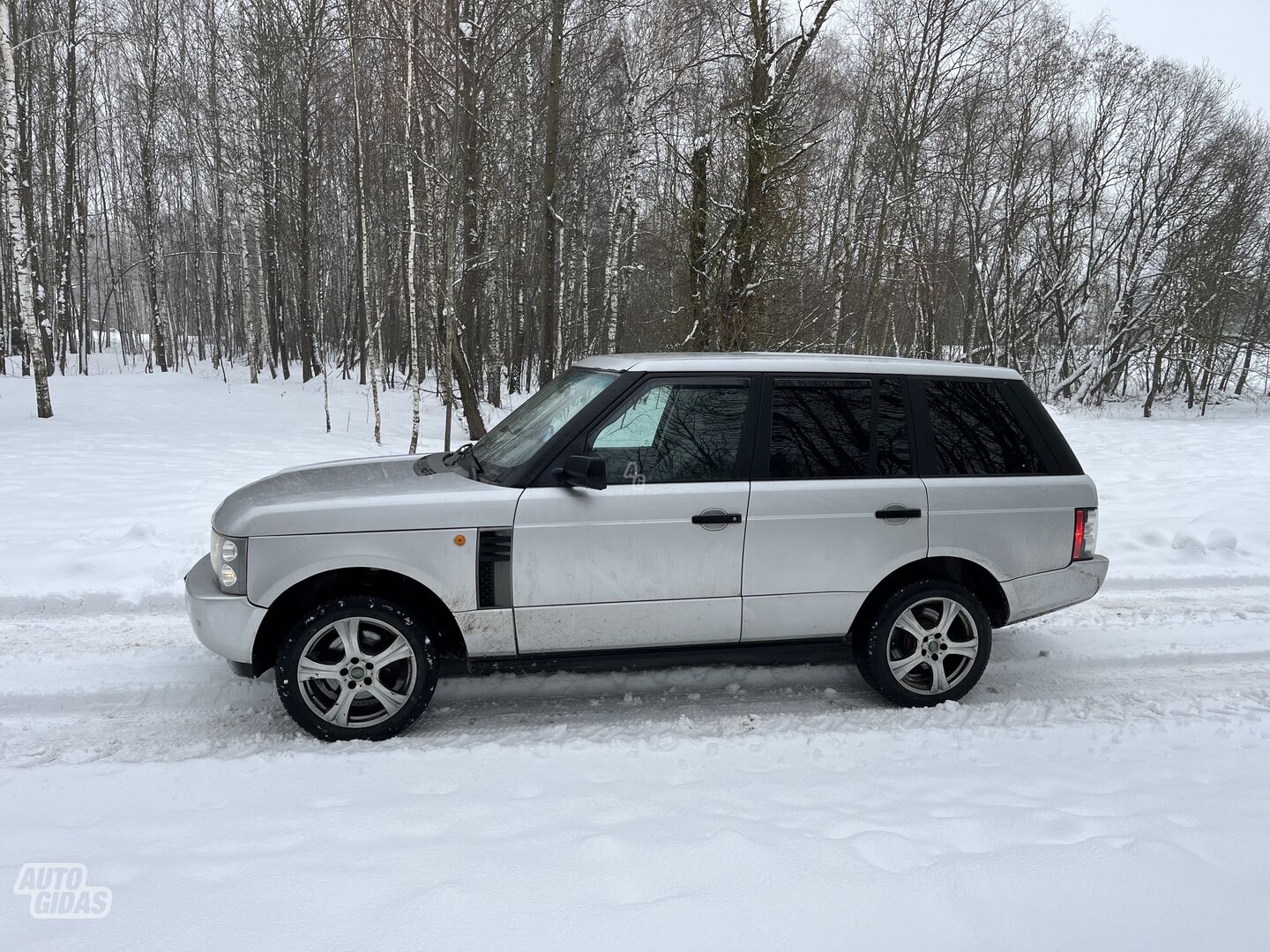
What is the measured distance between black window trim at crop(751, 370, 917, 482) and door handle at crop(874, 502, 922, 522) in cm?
17

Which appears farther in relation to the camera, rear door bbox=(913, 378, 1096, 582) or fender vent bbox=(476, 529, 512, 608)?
rear door bbox=(913, 378, 1096, 582)

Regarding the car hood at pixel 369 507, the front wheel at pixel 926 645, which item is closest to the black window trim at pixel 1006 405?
the front wheel at pixel 926 645

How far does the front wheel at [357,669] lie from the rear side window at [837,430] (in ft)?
6.67

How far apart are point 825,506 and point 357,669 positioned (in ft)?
8.14

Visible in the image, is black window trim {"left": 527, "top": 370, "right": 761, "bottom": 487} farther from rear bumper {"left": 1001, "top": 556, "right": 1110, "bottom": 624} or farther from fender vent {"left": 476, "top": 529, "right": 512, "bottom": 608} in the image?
rear bumper {"left": 1001, "top": 556, "right": 1110, "bottom": 624}

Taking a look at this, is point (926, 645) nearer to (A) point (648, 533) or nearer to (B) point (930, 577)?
(B) point (930, 577)

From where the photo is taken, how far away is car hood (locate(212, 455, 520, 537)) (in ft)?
12.4

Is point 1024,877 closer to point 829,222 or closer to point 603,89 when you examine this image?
point 603,89

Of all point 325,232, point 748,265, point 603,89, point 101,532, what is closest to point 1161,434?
point 748,265

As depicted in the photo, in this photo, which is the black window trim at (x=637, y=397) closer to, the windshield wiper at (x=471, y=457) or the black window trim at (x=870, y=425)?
the black window trim at (x=870, y=425)

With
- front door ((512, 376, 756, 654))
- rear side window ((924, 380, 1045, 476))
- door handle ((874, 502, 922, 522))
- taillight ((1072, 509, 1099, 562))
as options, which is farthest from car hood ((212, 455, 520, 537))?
taillight ((1072, 509, 1099, 562))

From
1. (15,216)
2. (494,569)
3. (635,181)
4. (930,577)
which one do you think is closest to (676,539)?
(494,569)

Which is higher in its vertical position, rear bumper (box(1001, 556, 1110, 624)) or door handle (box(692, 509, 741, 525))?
door handle (box(692, 509, 741, 525))

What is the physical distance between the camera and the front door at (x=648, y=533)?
394 cm
